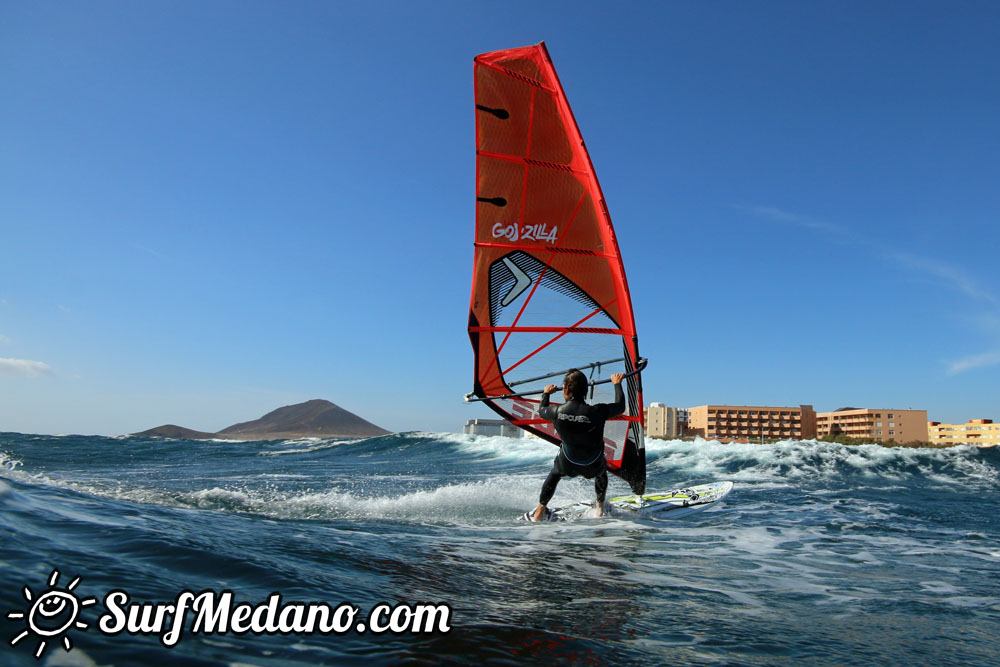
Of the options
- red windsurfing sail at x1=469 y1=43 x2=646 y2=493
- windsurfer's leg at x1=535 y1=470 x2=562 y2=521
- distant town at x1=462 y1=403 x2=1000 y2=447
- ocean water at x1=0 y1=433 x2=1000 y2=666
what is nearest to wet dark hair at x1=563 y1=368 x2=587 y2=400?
windsurfer's leg at x1=535 y1=470 x2=562 y2=521

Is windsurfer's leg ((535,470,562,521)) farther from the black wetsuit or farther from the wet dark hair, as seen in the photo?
the wet dark hair

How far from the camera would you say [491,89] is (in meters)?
7.60

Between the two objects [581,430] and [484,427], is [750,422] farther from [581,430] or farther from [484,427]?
[581,430]

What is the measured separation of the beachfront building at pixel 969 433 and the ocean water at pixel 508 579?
90.2 meters

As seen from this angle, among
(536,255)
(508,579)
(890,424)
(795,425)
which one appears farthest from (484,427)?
(890,424)

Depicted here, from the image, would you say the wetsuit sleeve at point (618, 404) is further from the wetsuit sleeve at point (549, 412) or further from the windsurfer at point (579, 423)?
the wetsuit sleeve at point (549, 412)

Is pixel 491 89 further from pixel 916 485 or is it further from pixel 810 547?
pixel 916 485

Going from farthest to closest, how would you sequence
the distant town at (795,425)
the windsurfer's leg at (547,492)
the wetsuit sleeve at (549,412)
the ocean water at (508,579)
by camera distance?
the distant town at (795,425)
the windsurfer's leg at (547,492)
the wetsuit sleeve at (549,412)
the ocean water at (508,579)

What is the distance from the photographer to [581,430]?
584 cm

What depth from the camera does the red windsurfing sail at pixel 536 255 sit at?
752 cm

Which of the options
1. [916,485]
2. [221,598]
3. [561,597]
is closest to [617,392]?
[561,597]

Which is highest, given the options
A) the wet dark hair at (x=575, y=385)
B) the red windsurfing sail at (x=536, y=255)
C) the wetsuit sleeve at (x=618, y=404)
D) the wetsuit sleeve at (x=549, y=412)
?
the red windsurfing sail at (x=536, y=255)

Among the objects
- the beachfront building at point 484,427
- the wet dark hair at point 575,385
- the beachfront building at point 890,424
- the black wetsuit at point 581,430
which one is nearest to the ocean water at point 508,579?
the black wetsuit at point 581,430

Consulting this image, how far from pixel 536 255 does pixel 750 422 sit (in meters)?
95.2
